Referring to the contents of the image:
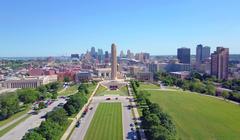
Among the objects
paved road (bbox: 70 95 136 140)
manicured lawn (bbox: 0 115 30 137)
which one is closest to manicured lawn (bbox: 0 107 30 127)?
manicured lawn (bbox: 0 115 30 137)

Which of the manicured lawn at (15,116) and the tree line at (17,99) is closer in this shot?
the manicured lawn at (15,116)

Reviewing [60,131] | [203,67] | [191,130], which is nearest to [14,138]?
[60,131]

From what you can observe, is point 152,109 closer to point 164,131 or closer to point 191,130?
point 191,130

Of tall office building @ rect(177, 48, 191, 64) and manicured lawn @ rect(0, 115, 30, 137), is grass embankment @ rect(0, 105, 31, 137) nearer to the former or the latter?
manicured lawn @ rect(0, 115, 30, 137)

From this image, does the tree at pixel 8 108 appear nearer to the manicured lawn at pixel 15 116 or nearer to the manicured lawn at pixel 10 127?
the manicured lawn at pixel 15 116

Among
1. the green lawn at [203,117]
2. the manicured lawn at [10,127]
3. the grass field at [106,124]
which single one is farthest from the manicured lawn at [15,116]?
the green lawn at [203,117]

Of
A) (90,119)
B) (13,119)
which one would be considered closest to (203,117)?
(90,119)

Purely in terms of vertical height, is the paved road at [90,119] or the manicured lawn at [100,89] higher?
the manicured lawn at [100,89]
